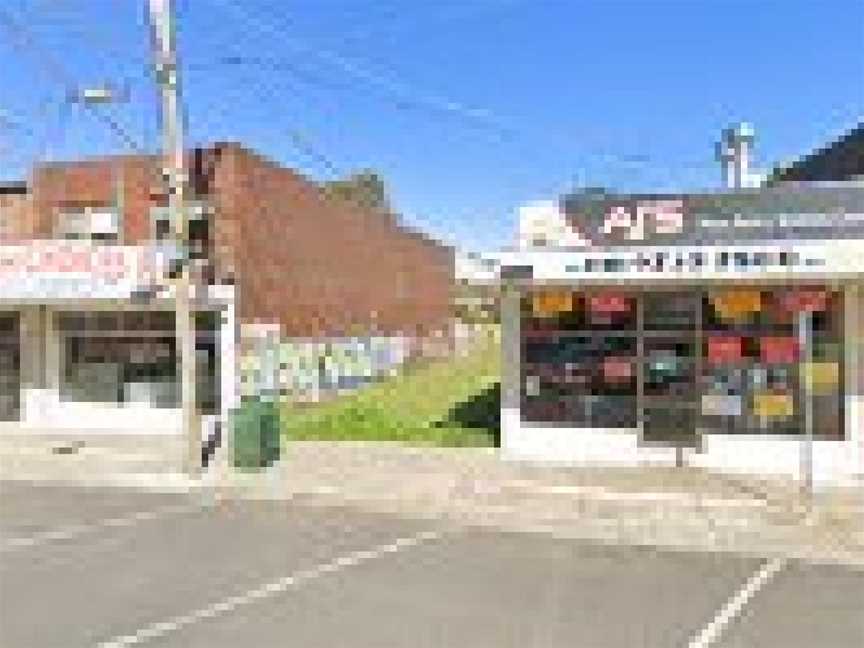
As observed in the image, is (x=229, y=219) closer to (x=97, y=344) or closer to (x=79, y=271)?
(x=79, y=271)

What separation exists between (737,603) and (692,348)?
388 inches

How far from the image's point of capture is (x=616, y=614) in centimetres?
1026

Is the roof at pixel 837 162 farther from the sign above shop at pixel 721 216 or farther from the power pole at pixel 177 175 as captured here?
the power pole at pixel 177 175

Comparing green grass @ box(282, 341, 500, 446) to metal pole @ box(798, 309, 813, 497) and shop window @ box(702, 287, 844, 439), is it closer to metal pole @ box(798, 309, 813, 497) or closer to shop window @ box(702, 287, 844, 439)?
shop window @ box(702, 287, 844, 439)

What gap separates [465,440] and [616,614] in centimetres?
1326

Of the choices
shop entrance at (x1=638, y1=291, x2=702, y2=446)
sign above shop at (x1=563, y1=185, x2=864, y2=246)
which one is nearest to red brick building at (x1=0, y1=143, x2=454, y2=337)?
sign above shop at (x1=563, y1=185, x2=864, y2=246)

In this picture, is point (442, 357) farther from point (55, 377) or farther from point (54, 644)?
point (54, 644)

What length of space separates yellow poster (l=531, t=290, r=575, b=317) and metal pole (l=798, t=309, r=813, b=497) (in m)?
3.74

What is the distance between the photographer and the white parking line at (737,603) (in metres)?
9.54

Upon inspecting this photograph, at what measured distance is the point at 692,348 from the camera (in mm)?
20406

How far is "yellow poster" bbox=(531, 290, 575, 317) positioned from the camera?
68.3ft

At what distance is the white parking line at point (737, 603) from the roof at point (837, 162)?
67.8 ft

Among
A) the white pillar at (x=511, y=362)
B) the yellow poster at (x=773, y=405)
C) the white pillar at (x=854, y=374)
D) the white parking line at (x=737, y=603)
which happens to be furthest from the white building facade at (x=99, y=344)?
the white parking line at (x=737, y=603)

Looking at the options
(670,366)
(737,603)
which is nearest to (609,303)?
(670,366)
